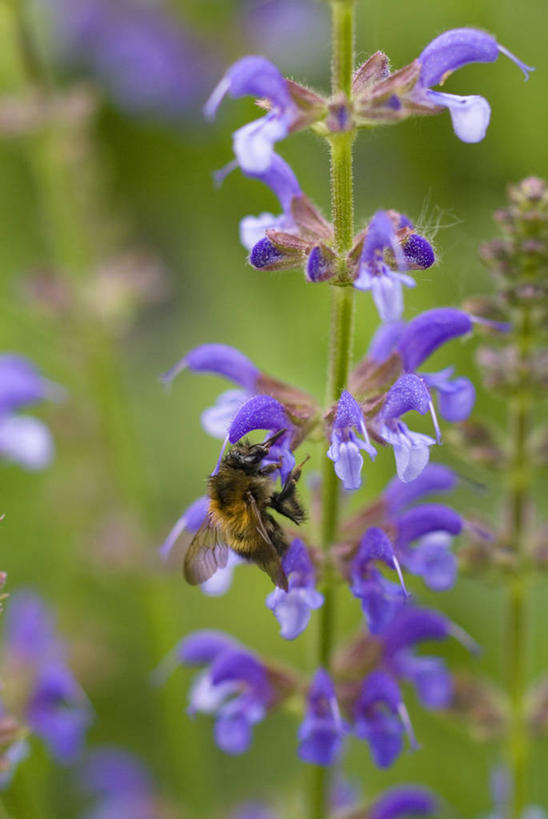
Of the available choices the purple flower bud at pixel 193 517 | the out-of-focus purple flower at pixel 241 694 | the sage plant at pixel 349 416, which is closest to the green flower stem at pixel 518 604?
the sage plant at pixel 349 416

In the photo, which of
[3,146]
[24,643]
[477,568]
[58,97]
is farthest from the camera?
[3,146]

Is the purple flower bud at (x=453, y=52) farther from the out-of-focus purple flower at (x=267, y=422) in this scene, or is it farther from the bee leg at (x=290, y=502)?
the bee leg at (x=290, y=502)

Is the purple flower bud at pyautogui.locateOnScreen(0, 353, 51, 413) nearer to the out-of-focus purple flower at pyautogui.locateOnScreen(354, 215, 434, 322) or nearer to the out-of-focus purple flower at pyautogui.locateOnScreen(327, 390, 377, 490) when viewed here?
the out-of-focus purple flower at pyautogui.locateOnScreen(327, 390, 377, 490)

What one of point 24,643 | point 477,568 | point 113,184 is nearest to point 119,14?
point 113,184

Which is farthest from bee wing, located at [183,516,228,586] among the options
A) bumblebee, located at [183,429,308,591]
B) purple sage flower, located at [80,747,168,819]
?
purple sage flower, located at [80,747,168,819]

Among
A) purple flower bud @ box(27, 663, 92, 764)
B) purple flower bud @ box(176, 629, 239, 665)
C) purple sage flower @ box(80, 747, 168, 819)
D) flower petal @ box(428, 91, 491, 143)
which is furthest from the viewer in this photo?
purple sage flower @ box(80, 747, 168, 819)

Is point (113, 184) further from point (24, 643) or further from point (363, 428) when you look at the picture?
point (363, 428)
